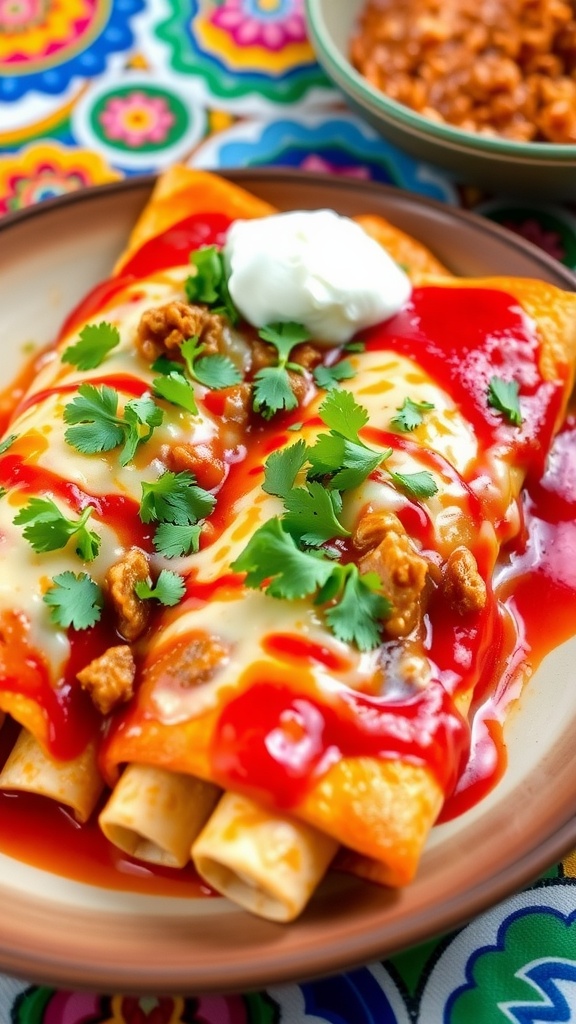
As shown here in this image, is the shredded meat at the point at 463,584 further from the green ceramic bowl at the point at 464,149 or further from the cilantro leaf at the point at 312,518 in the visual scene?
the green ceramic bowl at the point at 464,149

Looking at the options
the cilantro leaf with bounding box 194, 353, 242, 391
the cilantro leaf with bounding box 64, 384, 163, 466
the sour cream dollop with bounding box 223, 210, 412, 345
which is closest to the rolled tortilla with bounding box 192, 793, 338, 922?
the cilantro leaf with bounding box 64, 384, 163, 466

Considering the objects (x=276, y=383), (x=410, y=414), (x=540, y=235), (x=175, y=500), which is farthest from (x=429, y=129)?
(x=175, y=500)

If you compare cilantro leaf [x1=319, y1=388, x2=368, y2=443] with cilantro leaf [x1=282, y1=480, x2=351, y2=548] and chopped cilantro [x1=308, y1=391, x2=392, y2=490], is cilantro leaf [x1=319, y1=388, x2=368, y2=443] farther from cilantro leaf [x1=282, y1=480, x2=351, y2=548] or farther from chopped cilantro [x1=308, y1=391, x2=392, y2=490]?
cilantro leaf [x1=282, y1=480, x2=351, y2=548]

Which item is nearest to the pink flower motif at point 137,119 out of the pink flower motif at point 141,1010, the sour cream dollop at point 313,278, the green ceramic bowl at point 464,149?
the green ceramic bowl at point 464,149

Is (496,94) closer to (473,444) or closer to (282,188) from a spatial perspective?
(282,188)

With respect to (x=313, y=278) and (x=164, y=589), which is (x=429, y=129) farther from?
(x=164, y=589)

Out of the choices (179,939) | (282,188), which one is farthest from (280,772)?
(282,188)
